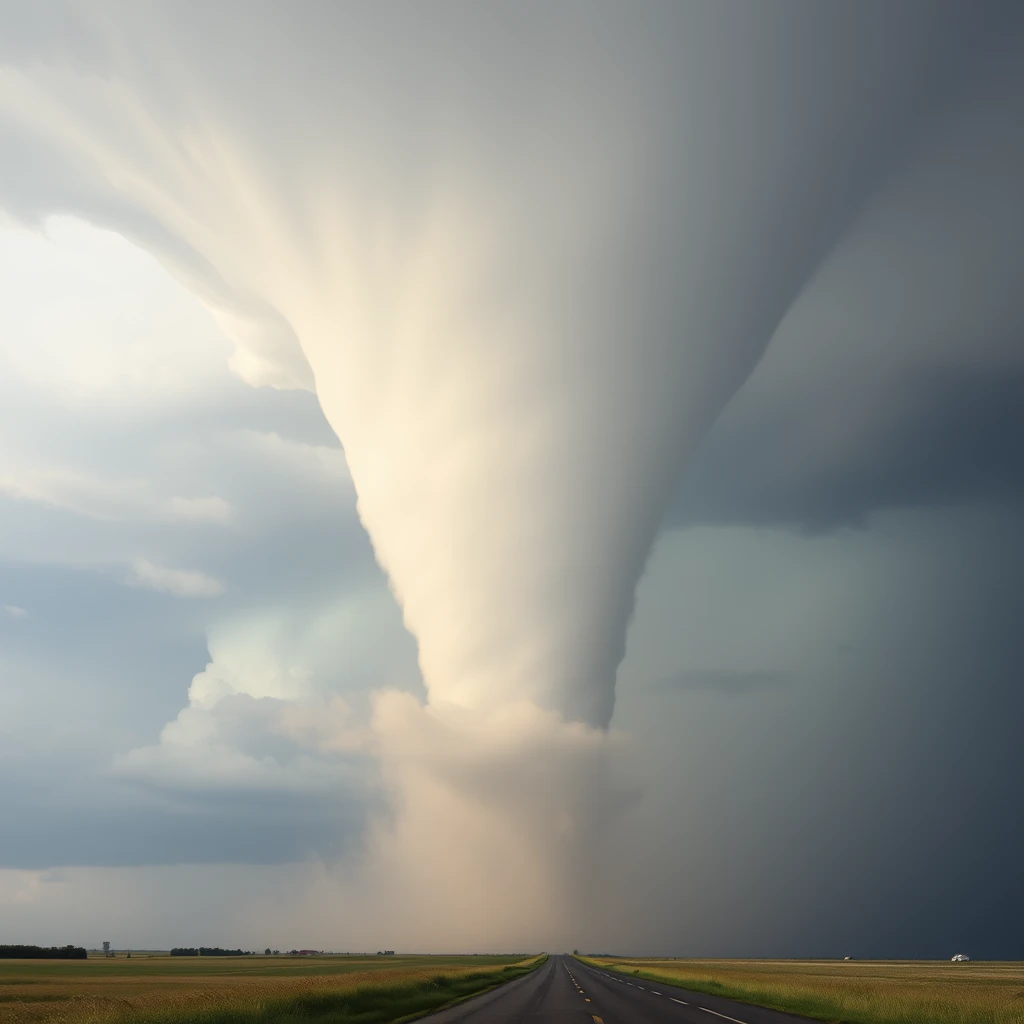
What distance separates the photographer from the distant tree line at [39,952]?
550 feet

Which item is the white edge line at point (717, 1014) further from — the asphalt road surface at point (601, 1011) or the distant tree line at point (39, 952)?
the distant tree line at point (39, 952)

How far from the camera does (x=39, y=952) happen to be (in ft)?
Answer: 563

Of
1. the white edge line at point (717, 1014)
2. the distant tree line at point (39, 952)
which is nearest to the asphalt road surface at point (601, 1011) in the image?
the white edge line at point (717, 1014)

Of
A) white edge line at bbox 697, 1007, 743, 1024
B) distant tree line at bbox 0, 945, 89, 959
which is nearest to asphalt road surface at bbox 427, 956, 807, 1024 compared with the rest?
white edge line at bbox 697, 1007, 743, 1024

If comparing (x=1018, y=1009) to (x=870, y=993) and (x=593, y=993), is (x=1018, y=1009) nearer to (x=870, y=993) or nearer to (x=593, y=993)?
(x=870, y=993)

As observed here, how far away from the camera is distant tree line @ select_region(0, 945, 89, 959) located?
6599 inches

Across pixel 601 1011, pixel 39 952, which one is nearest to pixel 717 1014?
pixel 601 1011

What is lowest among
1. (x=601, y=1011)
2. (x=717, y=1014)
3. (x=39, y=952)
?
(x=717, y=1014)

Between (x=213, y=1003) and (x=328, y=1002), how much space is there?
587 centimetres

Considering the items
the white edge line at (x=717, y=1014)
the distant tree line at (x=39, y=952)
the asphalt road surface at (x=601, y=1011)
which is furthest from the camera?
the distant tree line at (x=39, y=952)

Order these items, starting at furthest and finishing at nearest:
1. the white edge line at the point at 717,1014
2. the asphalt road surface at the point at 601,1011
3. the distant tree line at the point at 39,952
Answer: the distant tree line at the point at 39,952
the white edge line at the point at 717,1014
the asphalt road surface at the point at 601,1011

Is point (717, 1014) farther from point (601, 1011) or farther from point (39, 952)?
point (39, 952)

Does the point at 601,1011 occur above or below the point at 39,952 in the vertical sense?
below

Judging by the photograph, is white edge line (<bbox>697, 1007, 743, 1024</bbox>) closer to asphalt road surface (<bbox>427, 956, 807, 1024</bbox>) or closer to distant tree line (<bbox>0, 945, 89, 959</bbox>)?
asphalt road surface (<bbox>427, 956, 807, 1024</bbox>)
